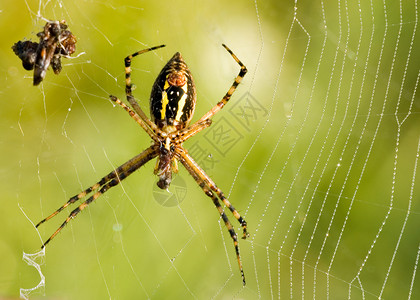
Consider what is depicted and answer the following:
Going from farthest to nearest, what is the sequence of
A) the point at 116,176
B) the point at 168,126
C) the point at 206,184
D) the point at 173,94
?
1. the point at 206,184
2. the point at 116,176
3. the point at 168,126
4. the point at 173,94

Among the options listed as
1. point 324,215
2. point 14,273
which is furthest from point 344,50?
point 14,273

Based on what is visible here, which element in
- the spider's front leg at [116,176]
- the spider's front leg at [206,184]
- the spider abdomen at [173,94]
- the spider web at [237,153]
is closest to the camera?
the spider abdomen at [173,94]

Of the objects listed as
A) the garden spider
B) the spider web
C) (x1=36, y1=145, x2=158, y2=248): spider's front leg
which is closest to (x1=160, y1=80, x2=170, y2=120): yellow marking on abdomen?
the garden spider

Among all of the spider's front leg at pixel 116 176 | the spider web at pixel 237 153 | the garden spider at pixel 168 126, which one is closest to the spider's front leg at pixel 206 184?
the garden spider at pixel 168 126

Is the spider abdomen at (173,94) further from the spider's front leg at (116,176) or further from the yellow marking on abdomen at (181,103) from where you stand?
the spider's front leg at (116,176)

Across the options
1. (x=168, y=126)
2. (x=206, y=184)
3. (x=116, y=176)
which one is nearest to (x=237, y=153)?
(x=206, y=184)

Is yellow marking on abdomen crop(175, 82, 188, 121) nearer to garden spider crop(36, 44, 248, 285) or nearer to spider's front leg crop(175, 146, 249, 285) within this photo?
garden spider crop(36, 44, 248, 285)

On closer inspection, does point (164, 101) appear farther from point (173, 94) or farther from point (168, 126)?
point (168, 126)
